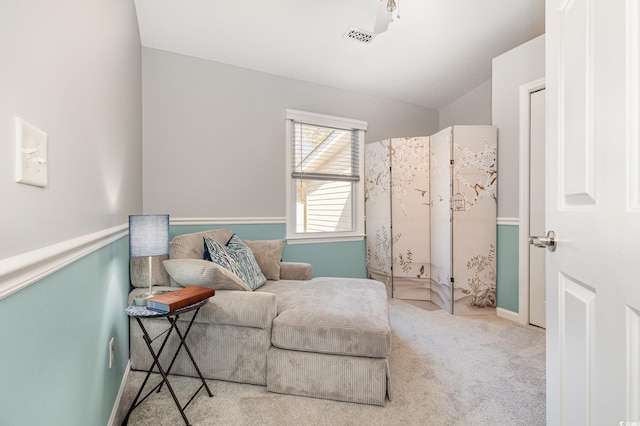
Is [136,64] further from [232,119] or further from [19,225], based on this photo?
[19,225]

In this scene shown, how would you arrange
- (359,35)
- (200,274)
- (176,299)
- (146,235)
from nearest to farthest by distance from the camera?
1. (176,299)
2. (146,235)
3. (200,274)
4. (359,35)

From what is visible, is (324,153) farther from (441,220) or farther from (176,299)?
(176,299)

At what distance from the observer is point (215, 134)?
3.02 metres

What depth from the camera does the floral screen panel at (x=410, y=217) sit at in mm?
3414

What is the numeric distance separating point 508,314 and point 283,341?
233 centimetres

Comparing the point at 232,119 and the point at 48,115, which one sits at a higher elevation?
the point at 232,119

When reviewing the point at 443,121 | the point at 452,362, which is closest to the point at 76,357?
the point at 452,362

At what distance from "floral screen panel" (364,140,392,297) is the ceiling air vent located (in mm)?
1235

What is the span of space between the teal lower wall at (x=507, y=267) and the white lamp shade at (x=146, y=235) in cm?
296

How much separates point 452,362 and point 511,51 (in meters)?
2.81

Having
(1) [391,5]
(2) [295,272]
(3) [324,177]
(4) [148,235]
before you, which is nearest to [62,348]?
(4) [148,235]

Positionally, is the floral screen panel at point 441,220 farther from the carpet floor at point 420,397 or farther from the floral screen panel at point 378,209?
the carpet floor at point 420,397

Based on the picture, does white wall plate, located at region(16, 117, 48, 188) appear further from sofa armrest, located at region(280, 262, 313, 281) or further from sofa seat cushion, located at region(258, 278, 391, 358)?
sofa armrest, located at region(280, 262, 313, 281)

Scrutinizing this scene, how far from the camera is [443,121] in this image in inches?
170
